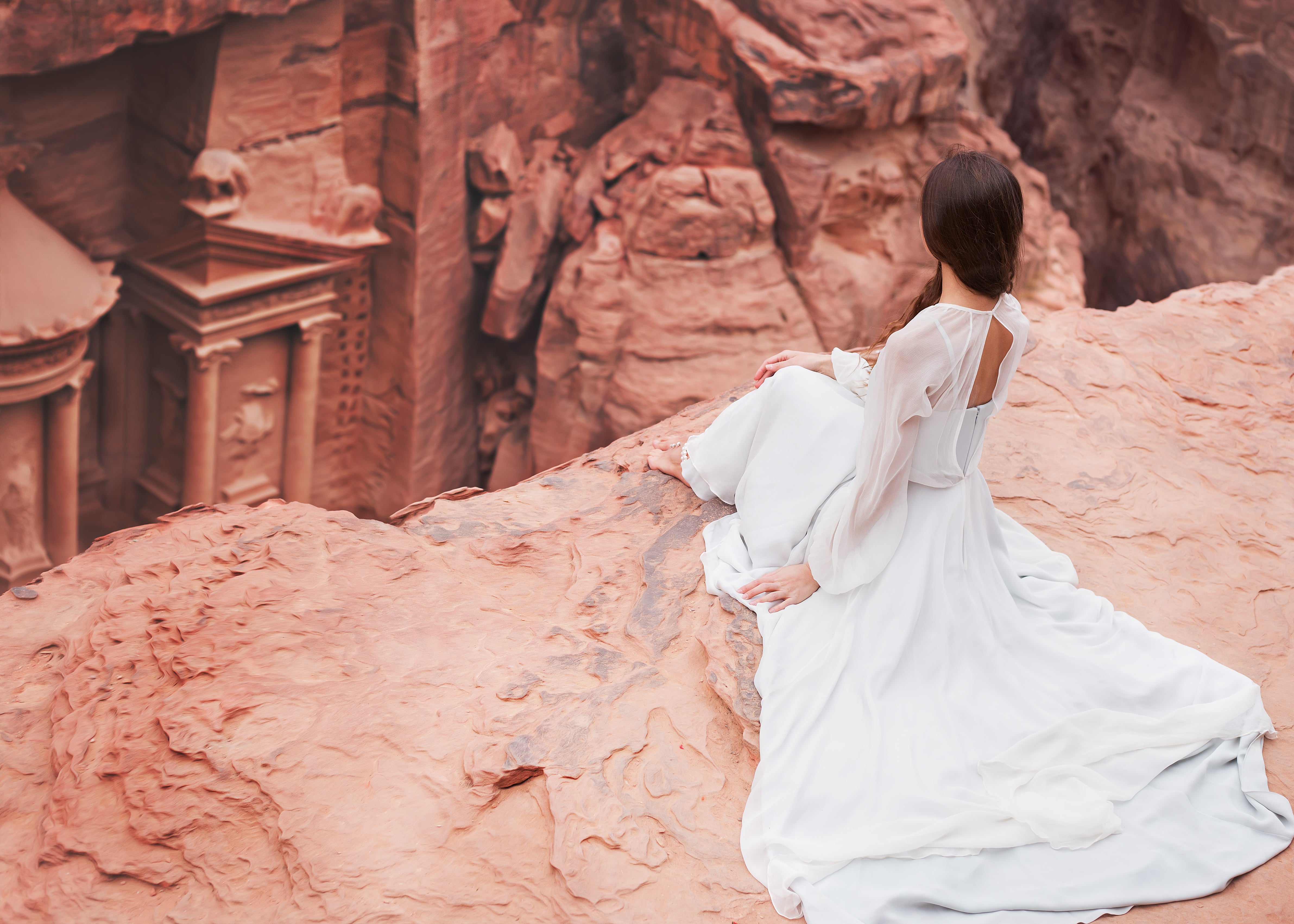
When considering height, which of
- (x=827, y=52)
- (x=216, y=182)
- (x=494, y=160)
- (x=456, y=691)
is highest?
(x=827, y=52)

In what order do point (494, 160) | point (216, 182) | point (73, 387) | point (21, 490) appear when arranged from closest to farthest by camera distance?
point (21, 490) < point (73, 387) < point (216, 182) < point (494, 160)

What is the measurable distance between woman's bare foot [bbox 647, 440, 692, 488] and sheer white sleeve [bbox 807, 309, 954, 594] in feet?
2.66

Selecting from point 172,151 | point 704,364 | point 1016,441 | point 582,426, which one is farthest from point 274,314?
point 1016,441

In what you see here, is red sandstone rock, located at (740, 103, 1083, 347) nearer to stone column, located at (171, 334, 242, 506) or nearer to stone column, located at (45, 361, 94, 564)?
stone column, located at (171, 334, 242, 506)

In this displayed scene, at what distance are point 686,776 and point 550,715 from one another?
365 millimetres

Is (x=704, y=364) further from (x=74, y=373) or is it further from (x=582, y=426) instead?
(x=74, y=373)

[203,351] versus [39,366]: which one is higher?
[39,366]

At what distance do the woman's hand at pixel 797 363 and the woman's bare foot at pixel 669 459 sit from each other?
0.37 m

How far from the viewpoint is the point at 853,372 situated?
120 inches

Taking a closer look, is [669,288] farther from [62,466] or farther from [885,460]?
[885,460]

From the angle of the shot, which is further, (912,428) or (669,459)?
(669,459)

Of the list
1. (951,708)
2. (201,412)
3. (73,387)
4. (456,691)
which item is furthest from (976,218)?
(201,412)

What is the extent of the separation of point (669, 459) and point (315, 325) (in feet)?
21.3

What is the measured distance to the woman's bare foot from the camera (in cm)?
343
